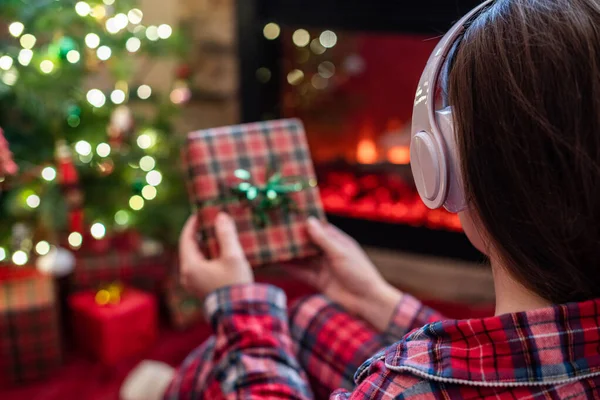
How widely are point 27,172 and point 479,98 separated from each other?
141 centimetres

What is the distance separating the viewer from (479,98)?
463 millimetres

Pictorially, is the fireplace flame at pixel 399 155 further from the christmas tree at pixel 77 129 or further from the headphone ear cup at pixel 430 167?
the headphone ear cup at pixel 430 167

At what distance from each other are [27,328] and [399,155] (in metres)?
1.31

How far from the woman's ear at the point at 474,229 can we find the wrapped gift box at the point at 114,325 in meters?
1.40

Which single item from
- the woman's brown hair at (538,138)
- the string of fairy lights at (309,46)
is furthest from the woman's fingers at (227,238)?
the string of fairy lights at (309,46)

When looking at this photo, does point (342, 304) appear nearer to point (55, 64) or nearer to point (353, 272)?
point (353, 272)

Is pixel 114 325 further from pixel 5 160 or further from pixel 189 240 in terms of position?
pixel 189 240

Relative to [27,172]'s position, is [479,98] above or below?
above

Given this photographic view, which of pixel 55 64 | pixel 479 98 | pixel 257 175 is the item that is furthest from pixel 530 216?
pixel 55 64

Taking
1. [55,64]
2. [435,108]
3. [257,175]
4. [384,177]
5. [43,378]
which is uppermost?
[55,64]

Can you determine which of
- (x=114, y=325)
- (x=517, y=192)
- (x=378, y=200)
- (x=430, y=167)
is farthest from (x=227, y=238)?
(x=378, y=200)

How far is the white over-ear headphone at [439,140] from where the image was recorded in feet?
1.73

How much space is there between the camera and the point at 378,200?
225 cm

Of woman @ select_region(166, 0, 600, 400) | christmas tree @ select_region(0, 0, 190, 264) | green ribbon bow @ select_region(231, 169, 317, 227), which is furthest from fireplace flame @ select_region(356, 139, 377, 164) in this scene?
woman @ select_region(166, 0, 600, 400)
